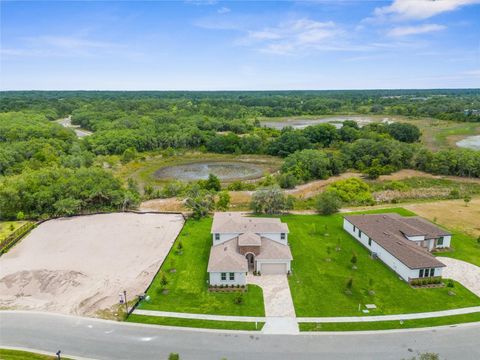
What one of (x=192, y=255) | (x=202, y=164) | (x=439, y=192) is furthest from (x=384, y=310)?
(x=202, y=164)

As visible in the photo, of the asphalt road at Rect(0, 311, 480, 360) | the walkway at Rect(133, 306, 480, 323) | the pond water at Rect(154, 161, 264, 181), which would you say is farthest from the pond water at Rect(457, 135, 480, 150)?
the asphalt road at Rect(0, 311, 480, 360)

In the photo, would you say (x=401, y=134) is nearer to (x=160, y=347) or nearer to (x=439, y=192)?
(x=439, y=192)

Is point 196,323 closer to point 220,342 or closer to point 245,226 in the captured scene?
point 220,342

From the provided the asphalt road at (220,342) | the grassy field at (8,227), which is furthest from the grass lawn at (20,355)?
the grassy field at (8,227)

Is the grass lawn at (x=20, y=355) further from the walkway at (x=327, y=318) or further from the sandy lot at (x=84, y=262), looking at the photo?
the walkway at (x=327, y=318)

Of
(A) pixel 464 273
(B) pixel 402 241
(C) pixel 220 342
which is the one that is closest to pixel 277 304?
(C) pixel 220 342

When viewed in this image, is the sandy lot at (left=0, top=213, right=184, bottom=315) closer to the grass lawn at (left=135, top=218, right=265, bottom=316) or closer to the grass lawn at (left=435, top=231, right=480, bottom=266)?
the grass lawn at (left=135, top=218, right=265, bottom=316)
